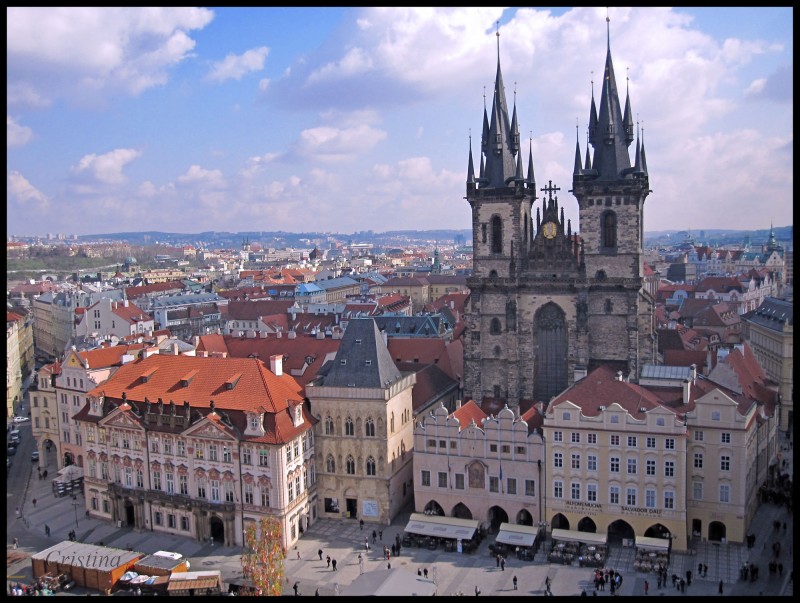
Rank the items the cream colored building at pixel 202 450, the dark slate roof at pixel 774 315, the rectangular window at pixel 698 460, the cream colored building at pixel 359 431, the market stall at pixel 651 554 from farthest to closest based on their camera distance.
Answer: the dark slate roof at pixel 774 315 < the cream colored building at pixel 359 431 < the cream colored building at pixel 202 450 < the rectangular window at pixel 698 460 < the market stall at pixel 651 554

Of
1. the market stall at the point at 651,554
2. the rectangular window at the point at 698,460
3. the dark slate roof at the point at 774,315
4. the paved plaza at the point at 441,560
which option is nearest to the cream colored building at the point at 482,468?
the paved plaza at the point at 441,560

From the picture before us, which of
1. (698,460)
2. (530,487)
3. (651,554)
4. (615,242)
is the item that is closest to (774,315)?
(615,242)

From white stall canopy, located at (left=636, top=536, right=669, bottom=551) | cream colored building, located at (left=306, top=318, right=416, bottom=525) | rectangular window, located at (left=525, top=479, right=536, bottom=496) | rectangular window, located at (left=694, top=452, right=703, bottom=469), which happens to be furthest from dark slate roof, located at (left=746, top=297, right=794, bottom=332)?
cream colored building, located at (left=306, top=318, right=416, bottom=525)

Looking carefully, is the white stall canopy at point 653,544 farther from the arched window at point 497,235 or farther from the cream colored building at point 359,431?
the arched window at point 497,235

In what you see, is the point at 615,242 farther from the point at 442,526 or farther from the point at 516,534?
the point at 442,526

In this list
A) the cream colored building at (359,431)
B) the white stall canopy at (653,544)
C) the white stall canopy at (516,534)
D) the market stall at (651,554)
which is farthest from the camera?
the cream colored building at (359,431)

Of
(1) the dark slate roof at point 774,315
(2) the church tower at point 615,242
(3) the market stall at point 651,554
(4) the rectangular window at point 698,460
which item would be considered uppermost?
(2) the church tower at point 615,242
